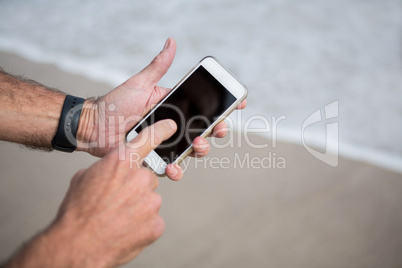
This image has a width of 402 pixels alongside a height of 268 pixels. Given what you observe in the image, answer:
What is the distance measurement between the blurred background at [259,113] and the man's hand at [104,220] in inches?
41.7

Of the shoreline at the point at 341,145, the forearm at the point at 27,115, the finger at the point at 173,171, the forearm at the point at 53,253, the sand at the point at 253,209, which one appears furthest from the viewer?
the shoreline at the point at 341,145

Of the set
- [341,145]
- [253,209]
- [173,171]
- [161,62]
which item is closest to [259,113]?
[341,145]

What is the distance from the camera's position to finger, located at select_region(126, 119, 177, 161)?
1.07 meters

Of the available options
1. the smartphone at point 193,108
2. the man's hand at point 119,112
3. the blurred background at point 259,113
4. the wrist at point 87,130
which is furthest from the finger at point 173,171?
the blurred background at point 259,113

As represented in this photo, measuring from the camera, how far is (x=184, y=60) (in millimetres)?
3764

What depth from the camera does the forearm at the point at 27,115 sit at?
1.66 meters

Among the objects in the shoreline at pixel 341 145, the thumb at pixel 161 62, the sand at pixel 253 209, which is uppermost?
the thumb at pixel 161 62

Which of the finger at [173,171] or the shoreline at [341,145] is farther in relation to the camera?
the shoreline at [341,145]

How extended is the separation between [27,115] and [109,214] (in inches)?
37.0

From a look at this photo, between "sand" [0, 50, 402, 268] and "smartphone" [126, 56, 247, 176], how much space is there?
0.71 meters

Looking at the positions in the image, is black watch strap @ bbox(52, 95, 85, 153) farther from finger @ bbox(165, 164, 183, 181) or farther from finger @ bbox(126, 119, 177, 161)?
finger @ bbox(126, 119, 177, 161)

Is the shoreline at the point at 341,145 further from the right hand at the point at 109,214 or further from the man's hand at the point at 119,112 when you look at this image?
the right hand at the point at 109,214

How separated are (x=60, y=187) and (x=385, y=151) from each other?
241cm

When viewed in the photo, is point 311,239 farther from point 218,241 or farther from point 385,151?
point 385,151
